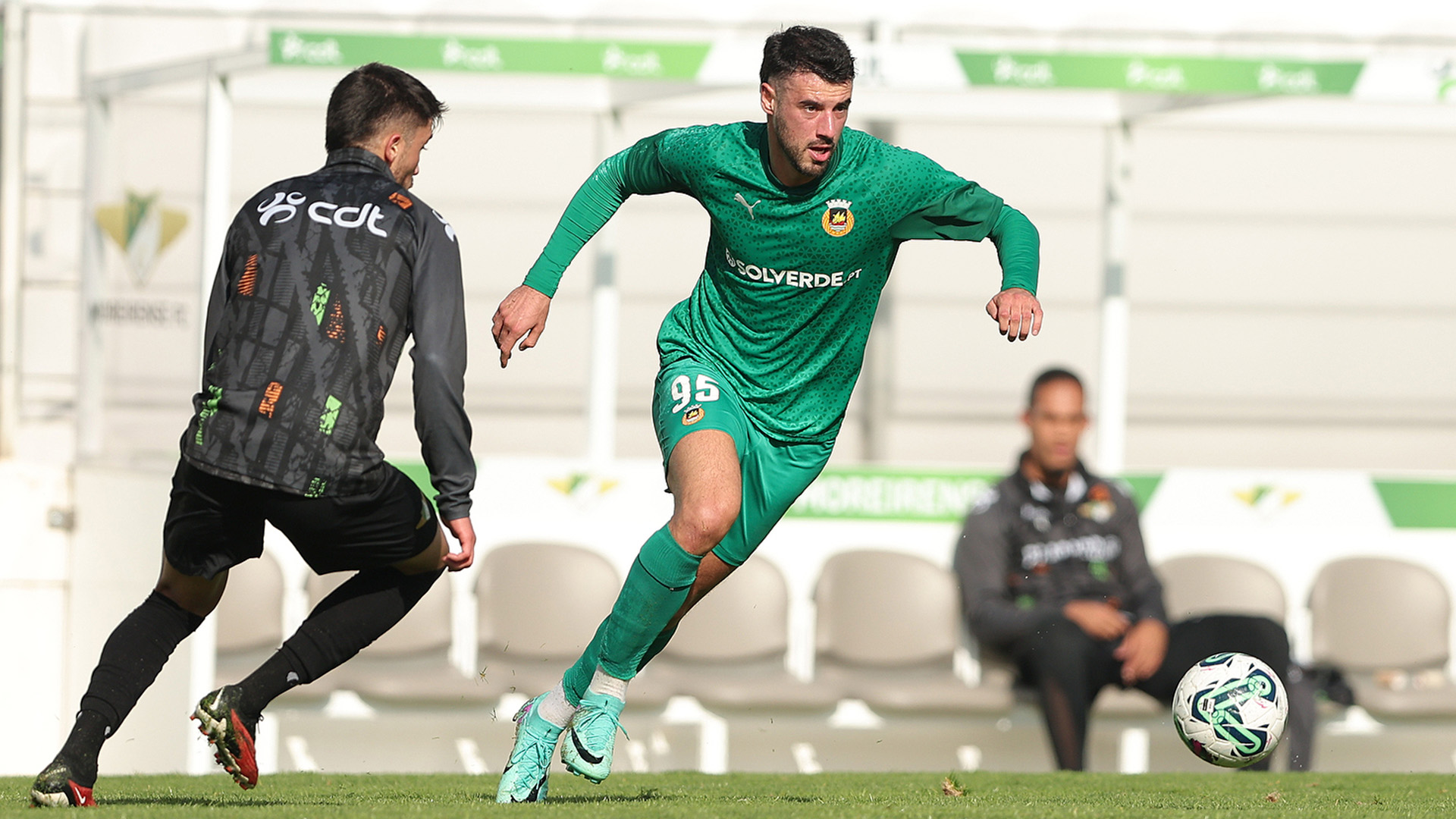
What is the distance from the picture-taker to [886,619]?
26.7 feet

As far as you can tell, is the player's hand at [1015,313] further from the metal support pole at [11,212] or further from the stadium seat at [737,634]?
the metal support pole at [11,212]

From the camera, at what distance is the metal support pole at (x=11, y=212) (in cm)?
899

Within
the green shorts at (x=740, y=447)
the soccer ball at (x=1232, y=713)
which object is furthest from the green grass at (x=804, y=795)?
the green shorts at (x=740, y=447)

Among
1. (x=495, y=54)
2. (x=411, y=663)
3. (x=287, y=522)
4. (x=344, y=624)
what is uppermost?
(x=495, y=54)

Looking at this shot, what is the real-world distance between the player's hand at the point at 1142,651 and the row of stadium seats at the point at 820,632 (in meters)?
0.35

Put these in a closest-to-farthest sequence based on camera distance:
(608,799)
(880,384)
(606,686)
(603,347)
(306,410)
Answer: (306,410)
(606,686)
(608,799)
(603,347)
(880,384)

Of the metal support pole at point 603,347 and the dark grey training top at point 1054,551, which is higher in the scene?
the metal support pole at point 603,347

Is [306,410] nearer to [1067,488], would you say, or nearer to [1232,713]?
[1232,713]

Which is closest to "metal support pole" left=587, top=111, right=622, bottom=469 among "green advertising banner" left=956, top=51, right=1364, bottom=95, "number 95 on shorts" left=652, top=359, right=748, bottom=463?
"green advertising banner" left=956, top=51, right=1364, bottom=95

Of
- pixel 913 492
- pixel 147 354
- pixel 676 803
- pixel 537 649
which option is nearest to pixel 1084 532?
pixel 913 492

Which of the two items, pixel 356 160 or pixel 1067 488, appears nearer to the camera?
pixel 356 160

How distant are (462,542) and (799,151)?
1.29 m

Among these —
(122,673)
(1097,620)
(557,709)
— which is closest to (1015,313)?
(557,709)

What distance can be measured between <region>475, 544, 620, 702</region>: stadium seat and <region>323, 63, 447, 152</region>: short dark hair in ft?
12.7
